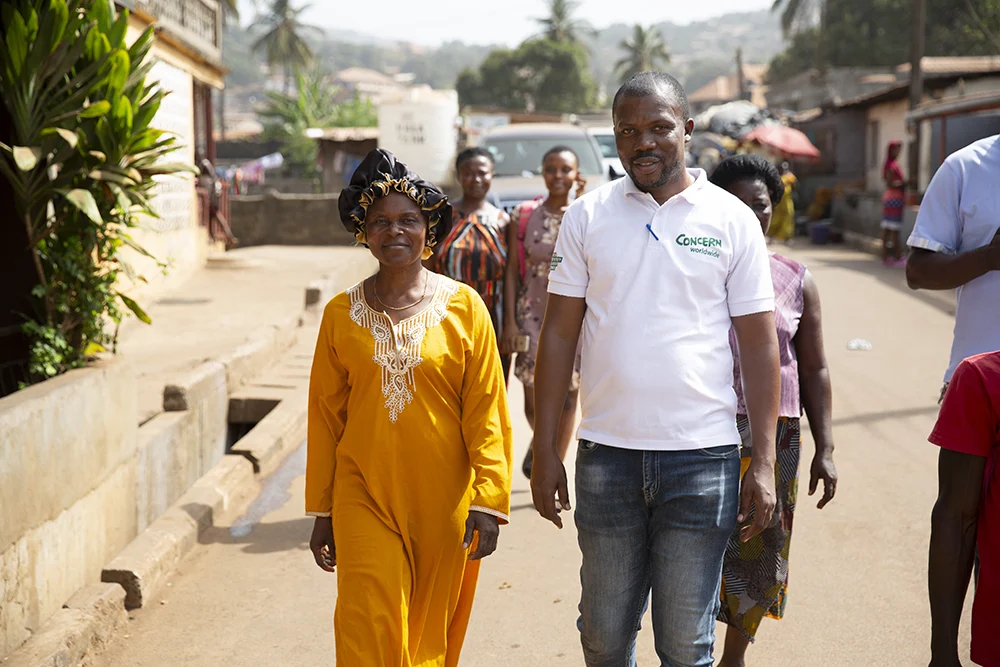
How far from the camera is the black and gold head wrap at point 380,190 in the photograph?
3412 millimetres

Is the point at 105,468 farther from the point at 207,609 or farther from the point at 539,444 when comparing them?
the point at 539,444

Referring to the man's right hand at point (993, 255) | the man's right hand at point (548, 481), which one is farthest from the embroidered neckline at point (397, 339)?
the man's right hand at point (993, 255)

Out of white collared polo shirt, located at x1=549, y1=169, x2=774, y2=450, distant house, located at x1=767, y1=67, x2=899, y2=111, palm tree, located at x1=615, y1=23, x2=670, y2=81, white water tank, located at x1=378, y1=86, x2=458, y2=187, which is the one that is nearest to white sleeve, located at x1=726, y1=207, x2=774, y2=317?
white collared polo shirt, located at x1=549, y1=169, x2=774, y2=450

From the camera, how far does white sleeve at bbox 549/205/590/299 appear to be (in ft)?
9.98

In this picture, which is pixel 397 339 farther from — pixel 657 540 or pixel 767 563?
pixel 767 563

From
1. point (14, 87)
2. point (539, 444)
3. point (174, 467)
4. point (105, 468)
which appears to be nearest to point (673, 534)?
point (539, 444)

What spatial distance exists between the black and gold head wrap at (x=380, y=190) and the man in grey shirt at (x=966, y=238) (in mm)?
1519

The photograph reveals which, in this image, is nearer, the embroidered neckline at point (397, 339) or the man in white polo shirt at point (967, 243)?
the embroidered neckline at point (397, 339)

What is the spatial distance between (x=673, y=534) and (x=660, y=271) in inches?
26.9

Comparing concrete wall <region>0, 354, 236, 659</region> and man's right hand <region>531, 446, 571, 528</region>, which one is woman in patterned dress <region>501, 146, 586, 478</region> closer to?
concrete wall <region>0, 354, 236, 659</region>

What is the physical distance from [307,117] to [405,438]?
4790 centimetres

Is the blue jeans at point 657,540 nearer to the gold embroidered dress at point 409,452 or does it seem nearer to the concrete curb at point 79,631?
the gold embroidered dress at point 409,452

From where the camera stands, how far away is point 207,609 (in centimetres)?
501

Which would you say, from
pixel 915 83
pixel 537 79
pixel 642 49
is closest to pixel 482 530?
pixel 915 83
